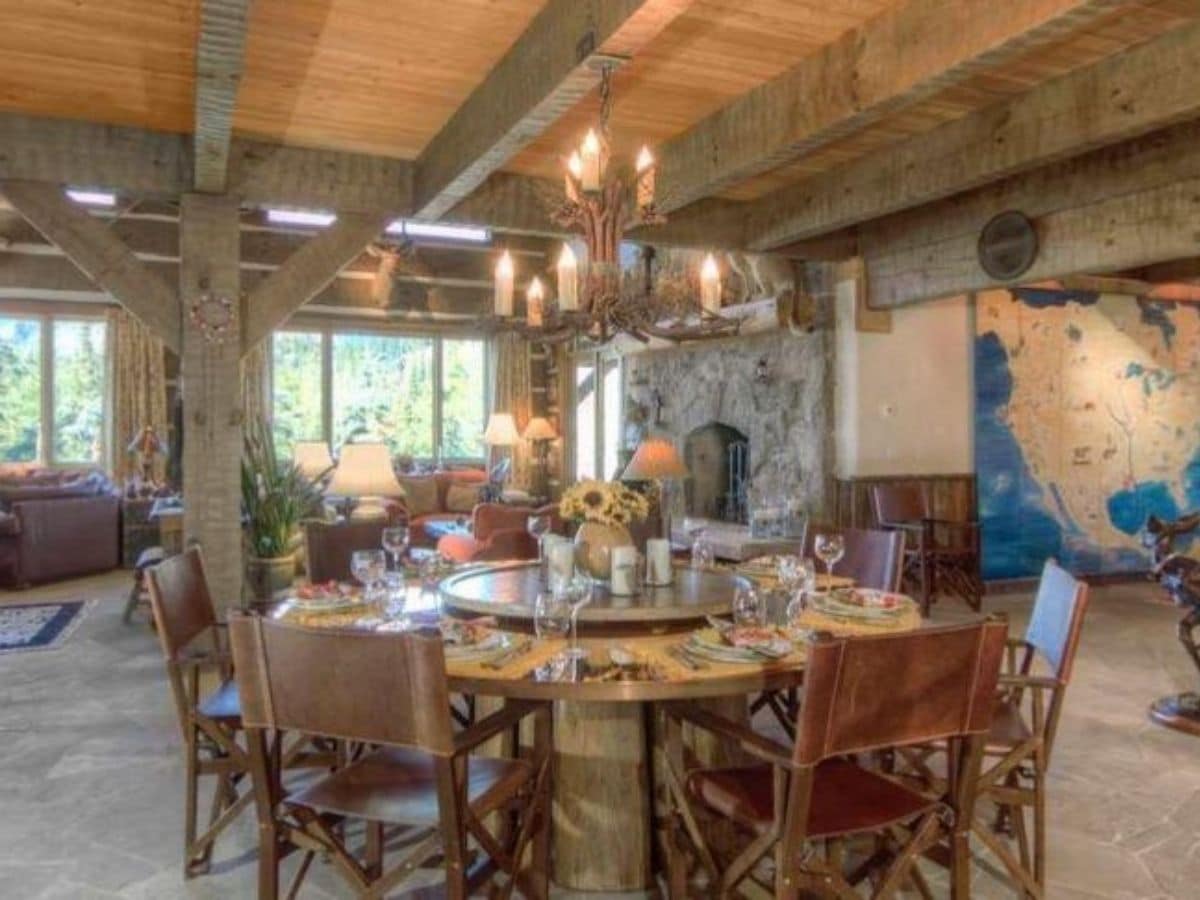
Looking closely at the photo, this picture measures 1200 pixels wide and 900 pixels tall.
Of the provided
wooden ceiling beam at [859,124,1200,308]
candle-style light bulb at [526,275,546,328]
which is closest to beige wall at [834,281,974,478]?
wooden ceiling beam at [859,124,1200,308]

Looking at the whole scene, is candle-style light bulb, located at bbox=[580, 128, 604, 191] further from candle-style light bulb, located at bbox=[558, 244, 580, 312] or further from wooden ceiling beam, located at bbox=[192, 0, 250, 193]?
wooden ceiling beam, located at bbox=[192, 0, 250, 193]

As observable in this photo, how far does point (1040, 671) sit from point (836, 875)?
3.43 metres

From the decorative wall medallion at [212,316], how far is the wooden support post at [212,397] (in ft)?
0.06

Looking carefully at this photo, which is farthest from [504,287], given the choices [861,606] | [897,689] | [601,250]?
[897,689]

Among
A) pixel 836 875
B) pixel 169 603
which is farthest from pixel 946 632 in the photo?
pixel 169 603

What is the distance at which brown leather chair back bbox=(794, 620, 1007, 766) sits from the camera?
71.0 inches

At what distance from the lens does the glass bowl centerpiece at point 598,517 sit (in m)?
2.88

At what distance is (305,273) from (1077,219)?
4.11m

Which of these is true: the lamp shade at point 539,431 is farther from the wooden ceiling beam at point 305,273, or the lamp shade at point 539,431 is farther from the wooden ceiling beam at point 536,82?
the wooden ceiling beam at point 536,82

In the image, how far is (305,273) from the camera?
466 centimetres

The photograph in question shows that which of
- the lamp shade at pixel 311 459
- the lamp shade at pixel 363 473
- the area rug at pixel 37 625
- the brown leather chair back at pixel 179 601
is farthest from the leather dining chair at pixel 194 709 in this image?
the area rug at pixel 37 625

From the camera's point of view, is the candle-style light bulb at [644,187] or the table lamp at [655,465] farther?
the table lamp at [655,465]

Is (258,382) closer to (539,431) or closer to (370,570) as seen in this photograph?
(539,431)

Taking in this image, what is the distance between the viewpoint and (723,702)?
9.09ft
